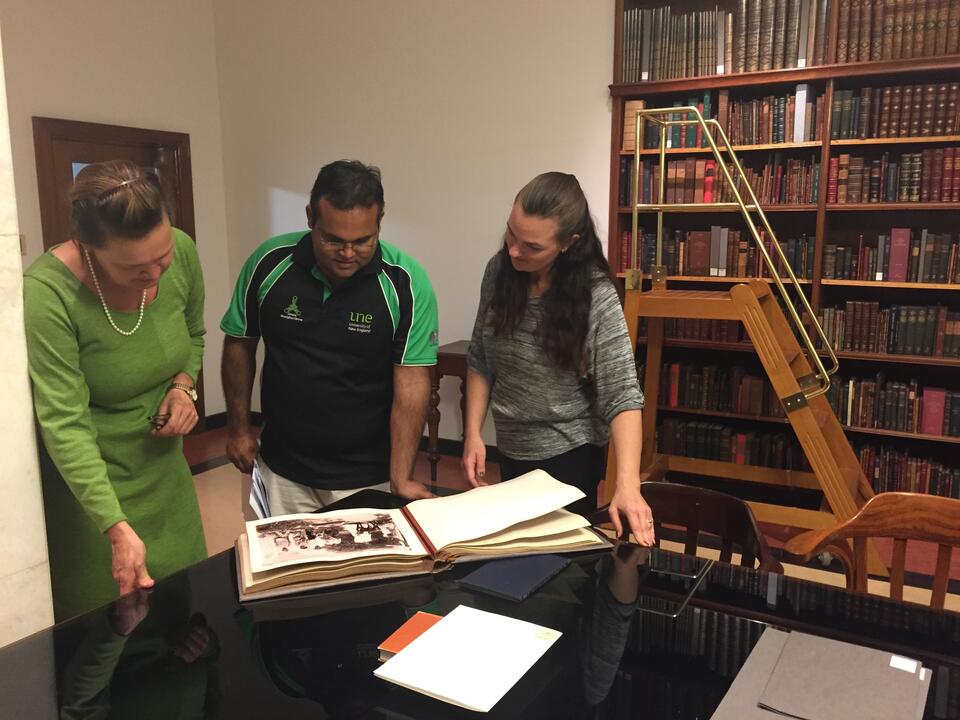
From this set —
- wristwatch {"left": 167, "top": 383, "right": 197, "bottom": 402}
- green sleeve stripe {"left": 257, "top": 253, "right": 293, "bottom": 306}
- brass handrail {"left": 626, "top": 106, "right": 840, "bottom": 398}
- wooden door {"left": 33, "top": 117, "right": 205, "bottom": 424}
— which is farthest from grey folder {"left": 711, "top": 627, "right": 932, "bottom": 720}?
wooden door {"left": 33, "top": 117, "right": 205, "bottom": 424}

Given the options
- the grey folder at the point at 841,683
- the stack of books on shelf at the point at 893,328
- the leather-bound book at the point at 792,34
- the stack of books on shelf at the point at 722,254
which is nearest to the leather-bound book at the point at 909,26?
the leather-bound book at the point at 792,34

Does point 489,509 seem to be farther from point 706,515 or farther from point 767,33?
point 767,33

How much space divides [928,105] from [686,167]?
106 centimetres

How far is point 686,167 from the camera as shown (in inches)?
150

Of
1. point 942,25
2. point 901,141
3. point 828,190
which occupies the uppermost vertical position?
point 942,25

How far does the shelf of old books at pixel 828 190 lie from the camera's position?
3432 mm

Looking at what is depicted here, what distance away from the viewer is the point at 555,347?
174 cm

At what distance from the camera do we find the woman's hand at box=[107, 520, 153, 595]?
3.86ft

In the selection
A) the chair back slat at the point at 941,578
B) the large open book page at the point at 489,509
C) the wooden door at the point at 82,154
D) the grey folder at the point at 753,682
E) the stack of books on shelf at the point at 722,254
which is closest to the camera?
the grey folder at the point at 753,682

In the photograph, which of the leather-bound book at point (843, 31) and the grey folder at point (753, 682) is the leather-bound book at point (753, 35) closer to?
the leather-bound book at point (843, 31)

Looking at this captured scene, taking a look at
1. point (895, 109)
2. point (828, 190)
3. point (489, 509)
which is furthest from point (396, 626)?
point (895, 109)

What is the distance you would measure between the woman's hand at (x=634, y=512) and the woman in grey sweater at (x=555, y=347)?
17cm

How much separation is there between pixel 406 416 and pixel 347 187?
1.70 feet

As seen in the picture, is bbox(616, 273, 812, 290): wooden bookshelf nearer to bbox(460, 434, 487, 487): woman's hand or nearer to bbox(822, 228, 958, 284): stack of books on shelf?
bbox(822, 228, 958, 284): stack of books on shelf
